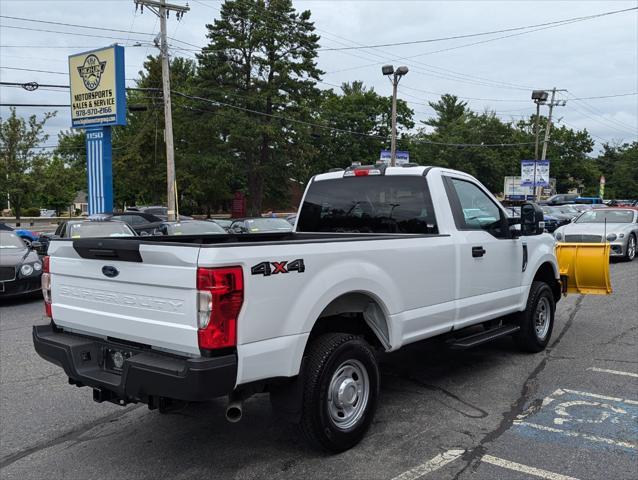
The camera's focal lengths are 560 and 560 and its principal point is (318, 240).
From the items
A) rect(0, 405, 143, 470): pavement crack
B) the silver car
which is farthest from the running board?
the silver car

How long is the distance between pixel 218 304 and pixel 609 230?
1581cm

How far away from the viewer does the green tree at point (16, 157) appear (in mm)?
26531

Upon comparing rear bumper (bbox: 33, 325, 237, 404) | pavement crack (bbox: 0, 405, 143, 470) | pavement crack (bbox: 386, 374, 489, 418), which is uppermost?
rear bumper (bbox: 33, 325, 237, 404)

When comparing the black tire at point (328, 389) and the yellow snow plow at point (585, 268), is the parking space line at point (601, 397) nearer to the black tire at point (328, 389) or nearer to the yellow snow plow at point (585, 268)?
the black tire at point (328, 389)

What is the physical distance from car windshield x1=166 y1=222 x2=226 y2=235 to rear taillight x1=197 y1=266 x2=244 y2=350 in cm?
1037

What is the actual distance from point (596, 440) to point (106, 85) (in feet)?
69.3

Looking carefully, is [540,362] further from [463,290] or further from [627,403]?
[463,290]

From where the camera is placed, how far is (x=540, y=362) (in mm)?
6203

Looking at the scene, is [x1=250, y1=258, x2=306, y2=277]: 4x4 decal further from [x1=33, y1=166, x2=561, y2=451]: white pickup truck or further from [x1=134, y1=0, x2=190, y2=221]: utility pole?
[x1=134, y1=0, x2=190, y2=221]: utility pole

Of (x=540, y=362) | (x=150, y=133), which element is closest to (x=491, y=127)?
(x=150, y=133)

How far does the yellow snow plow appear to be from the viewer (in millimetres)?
A: 7762

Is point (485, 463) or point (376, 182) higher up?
point (376, 182)

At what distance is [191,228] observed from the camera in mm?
14039

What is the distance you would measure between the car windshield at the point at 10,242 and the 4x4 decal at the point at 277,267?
9500 mm
